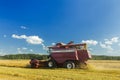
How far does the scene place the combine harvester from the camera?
86.2 feet

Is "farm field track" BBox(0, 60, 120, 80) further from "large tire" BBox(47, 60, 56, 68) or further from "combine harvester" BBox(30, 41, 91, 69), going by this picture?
"large tire" BBox(47, 60, 56, 68)

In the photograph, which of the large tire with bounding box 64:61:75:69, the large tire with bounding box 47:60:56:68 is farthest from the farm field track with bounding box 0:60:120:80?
the large tire with bounding box 47:60:56:68

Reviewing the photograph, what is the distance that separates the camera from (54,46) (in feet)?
91.2

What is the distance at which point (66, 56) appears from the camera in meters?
26.9

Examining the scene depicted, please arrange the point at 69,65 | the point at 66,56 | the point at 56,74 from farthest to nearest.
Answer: the point at 66,56, the point at 69,65, the point at 56,74

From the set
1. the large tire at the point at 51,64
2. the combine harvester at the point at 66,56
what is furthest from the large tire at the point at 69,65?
the large tire at the point at 51,64

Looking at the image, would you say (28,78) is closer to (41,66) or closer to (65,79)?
(65,79)

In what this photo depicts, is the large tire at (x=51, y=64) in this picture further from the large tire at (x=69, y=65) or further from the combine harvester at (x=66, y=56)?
the large tire at (x=69, y=65)

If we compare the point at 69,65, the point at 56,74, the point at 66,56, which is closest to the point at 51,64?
the point at 66,56

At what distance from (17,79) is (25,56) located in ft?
288

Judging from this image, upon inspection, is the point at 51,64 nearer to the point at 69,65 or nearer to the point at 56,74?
the point at 69,65

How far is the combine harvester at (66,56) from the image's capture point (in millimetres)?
26288

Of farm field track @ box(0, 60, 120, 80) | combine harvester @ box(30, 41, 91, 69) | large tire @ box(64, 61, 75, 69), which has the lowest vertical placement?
farm field track @ box(0, 60, 120, 80)

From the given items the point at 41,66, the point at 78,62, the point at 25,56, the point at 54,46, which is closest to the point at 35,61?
the point at 41,66
